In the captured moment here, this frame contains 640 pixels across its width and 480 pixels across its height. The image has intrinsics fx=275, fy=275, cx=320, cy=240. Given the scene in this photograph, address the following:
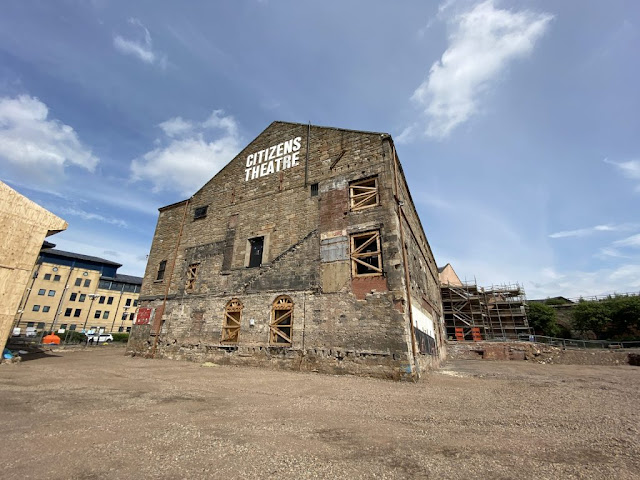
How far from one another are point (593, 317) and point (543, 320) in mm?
4579

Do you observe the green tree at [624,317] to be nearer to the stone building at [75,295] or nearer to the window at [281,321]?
the window at [281,321]

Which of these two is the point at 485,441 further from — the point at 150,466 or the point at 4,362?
the point at 4,362

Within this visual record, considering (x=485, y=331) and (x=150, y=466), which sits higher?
(x=485, y=331)

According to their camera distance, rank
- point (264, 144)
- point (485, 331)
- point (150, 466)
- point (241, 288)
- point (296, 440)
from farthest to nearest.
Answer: point (485, 331) < point (264, 144) < point (241, 288) < point (296, 440) < point (150, 466)

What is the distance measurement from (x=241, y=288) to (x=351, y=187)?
723cm

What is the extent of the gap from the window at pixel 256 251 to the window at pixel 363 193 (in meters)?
5.27

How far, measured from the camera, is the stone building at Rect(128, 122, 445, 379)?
405 inches

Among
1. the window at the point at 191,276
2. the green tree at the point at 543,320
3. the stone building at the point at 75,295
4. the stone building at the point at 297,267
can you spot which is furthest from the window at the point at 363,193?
the stone building at the point at 75,295

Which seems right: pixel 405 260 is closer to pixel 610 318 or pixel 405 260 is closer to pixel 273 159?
pixel 273 159

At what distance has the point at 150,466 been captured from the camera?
2.75 metres

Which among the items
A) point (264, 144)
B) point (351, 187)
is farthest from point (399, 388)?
point (264, 144)

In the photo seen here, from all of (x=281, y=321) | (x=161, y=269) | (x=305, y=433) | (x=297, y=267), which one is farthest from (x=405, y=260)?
(x=161, y=269)

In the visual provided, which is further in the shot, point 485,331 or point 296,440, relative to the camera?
point 485,331

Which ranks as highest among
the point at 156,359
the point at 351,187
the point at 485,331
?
the point at 351,187
